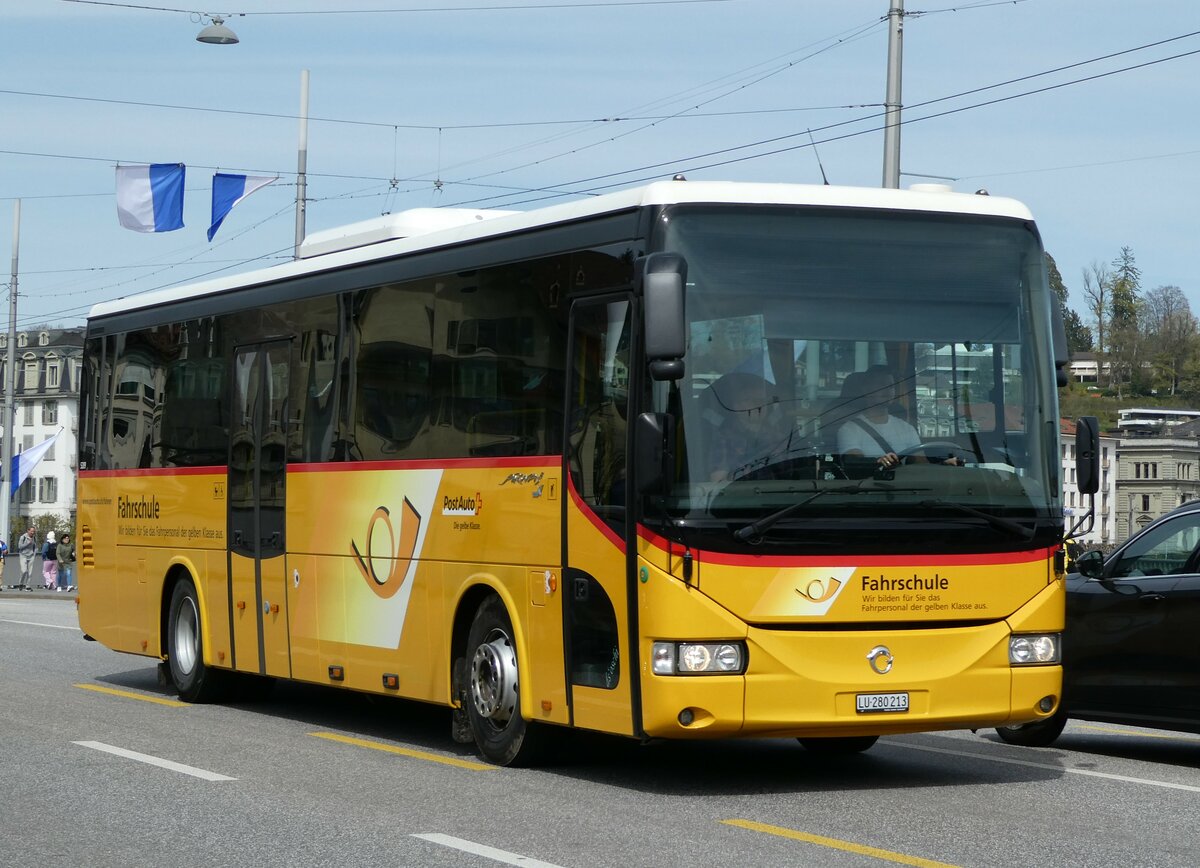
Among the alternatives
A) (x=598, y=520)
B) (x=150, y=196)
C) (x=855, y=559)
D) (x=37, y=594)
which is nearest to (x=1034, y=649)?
(x=855, y=559)

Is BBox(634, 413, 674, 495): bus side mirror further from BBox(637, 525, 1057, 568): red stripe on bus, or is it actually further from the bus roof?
the bus roof

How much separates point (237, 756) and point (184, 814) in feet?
8.37

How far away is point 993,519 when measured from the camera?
10.3m

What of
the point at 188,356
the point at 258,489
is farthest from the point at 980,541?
the point at 188,356

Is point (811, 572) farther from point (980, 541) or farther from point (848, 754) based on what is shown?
point (848, 754)

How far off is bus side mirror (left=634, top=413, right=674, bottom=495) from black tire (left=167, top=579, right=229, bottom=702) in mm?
7144

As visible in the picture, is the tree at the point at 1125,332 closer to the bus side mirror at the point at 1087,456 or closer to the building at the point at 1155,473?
the building at the point at 1155,473

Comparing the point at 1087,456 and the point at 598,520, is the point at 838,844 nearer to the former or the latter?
the point at 598,520

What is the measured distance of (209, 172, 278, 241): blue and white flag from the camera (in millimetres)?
32344

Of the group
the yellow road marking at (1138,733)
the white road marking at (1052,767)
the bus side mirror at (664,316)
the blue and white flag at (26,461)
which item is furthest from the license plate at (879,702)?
the blue and white flag at (26,461)

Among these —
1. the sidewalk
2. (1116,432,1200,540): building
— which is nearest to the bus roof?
the sidewalk

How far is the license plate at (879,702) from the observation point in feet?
33.2

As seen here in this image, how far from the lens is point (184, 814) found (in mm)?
9523

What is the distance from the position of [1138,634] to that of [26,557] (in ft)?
143
